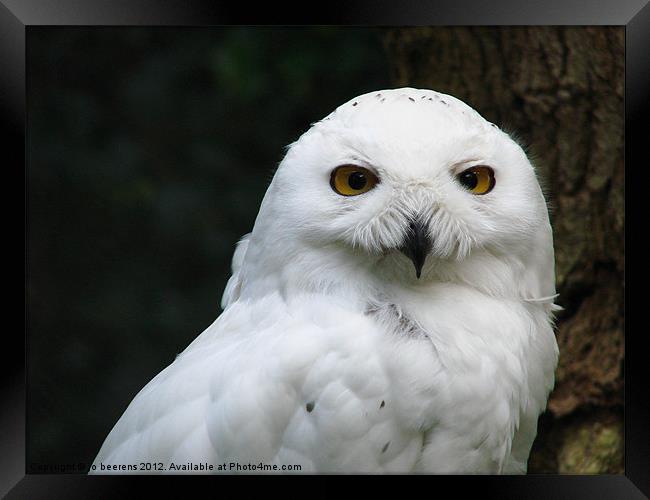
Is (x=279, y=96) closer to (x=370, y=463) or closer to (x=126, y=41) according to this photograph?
(x=126, y=41)

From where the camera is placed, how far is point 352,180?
4.19 feet

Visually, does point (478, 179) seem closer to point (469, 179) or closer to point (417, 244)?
point (469, 179)

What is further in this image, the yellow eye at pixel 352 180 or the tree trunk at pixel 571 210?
the tree trunk at pixel 571 210

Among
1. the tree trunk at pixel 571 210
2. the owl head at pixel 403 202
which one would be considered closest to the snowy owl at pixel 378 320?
the owl head at pixel 403 202

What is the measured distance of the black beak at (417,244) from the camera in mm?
1238

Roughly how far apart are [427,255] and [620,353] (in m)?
0.87

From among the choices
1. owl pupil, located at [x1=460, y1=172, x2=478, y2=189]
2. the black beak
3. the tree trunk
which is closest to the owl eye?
owl pupil, located at [x1=460, y1=172, x2=478, y2=189]

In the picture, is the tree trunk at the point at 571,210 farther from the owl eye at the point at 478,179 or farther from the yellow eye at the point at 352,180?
the yellow eye at the point at 352,180

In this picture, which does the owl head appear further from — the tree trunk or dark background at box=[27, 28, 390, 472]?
dark background at box=[27, 28, 390, 472]

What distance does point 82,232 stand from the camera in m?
2.37

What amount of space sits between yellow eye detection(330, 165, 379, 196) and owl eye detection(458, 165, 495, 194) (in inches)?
6.4

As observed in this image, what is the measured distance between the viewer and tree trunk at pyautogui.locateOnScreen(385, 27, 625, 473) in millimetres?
1859

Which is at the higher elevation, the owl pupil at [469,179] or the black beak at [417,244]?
the owl pupil at [469,179]

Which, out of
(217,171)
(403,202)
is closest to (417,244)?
(403,202)
